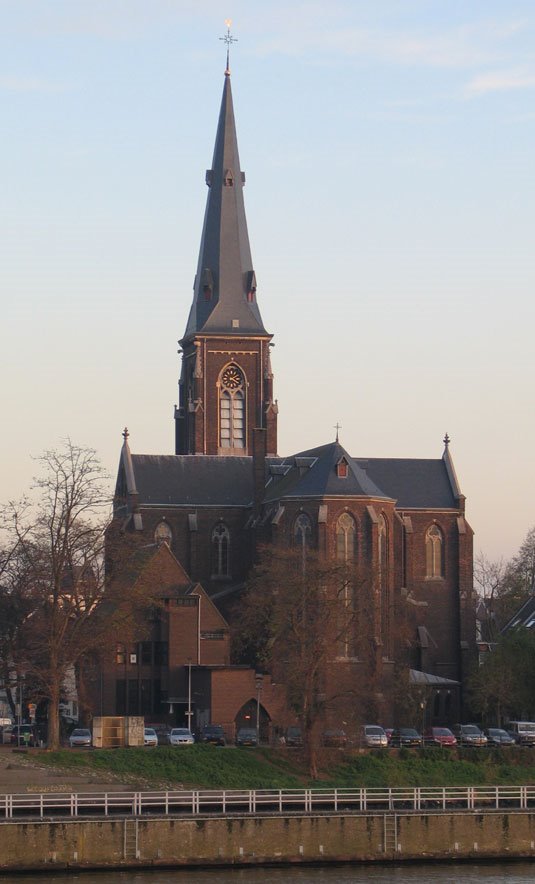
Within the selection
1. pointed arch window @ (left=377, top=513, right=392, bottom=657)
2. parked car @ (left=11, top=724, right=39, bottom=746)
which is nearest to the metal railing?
parked car @ (left=11, top=724, right=39, bottom=746)

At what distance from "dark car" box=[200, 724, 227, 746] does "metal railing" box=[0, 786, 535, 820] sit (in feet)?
64.8

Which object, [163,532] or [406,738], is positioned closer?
[406,738]

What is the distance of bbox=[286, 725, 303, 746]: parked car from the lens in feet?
297

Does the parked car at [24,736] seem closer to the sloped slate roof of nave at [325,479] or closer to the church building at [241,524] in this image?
the church building at [241,524]

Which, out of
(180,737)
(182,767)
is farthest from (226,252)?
(182,767)

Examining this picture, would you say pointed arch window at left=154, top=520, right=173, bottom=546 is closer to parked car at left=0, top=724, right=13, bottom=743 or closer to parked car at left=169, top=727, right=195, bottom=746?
parked car at left=0, top=724, right=13, bottom=743

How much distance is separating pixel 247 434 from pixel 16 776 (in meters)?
57.3

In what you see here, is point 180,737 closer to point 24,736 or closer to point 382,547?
point 24,736

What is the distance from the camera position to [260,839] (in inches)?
2527

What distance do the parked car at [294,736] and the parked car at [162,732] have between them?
19.6 ft

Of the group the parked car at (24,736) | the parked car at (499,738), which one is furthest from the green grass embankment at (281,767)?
the parked car at (24,736)

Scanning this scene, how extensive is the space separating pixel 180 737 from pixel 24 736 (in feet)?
27.9

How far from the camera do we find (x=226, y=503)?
399ft

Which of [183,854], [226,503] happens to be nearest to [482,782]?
[183,854]
